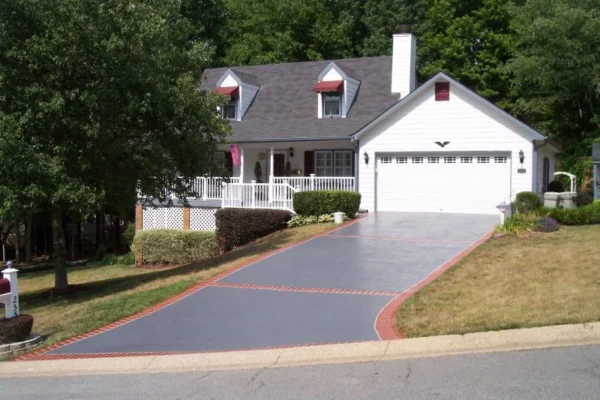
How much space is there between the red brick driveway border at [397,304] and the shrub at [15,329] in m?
5.03

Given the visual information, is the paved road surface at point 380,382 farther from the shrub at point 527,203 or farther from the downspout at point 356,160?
A: the downspout at point 356,160

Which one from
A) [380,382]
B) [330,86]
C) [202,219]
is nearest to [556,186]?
[330,86]

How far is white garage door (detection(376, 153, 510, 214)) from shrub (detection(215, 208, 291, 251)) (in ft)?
13.5

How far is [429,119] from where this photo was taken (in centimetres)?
2253

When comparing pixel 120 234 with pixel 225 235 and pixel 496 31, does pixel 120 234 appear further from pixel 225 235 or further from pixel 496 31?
pixel 496 31

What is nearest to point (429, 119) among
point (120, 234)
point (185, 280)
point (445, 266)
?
point (445, 266)

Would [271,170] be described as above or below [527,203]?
above

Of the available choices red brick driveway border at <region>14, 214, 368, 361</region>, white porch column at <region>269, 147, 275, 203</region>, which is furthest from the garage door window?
red brick driveway border at <region>14, 214, 368, 361</region>

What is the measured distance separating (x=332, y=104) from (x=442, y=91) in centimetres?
541

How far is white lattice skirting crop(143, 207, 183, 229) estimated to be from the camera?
80.6 ft

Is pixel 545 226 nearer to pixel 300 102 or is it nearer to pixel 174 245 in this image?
pixel 174 245

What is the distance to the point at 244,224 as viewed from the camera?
2153 centimetres

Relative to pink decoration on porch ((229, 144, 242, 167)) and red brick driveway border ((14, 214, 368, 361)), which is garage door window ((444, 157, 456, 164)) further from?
red brick driveway border ((14, 214, 368, 361))

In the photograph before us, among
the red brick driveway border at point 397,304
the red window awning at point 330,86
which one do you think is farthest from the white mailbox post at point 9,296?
the red window awning at point 330,86
